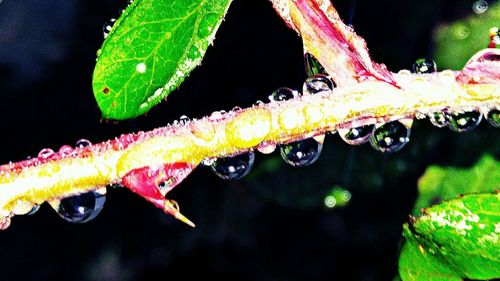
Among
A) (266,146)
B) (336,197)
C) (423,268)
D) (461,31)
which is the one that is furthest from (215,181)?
(266,146)

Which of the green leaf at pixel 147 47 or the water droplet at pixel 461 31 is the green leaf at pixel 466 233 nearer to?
the green leaf at pixel 147 47

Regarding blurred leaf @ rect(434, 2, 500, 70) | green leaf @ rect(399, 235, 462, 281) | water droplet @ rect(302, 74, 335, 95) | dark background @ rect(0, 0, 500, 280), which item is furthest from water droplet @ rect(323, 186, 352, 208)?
water droplet @ rect(302, 74, 335, 95)

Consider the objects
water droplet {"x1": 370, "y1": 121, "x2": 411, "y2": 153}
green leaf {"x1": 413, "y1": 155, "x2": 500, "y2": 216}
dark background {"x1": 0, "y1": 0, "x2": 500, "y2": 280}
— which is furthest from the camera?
dark background {"x1": 0, "y1": 0, "x2": 500, "y2": 280}

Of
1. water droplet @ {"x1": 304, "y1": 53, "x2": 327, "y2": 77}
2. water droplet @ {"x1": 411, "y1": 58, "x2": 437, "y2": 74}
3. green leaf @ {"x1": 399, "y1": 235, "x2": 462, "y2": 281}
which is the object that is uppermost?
water droplet @ {"x1": 304, "y1": 53, "x2": 327, "y2": 77}

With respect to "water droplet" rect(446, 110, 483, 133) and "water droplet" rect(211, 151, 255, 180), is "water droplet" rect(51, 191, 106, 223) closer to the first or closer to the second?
"water droplet" rect(211, 151, 255, 180)

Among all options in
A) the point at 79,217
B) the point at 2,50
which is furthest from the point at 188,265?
the point at 79,217

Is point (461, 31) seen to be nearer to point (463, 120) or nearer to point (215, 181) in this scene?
point (463, 120)
